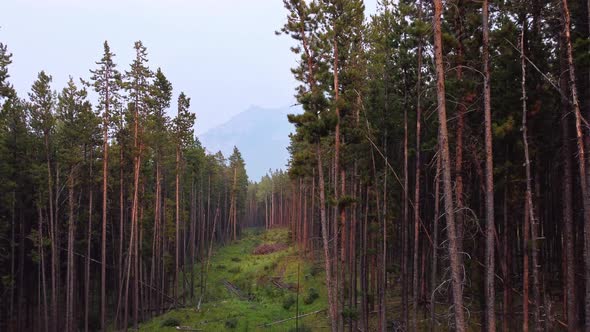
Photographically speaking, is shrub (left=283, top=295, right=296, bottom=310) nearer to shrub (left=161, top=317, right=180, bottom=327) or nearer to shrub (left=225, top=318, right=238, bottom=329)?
shrub (left=225, top=318, right=238, bottom=329)

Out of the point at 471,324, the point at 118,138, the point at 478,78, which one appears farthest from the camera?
the point at 118,138

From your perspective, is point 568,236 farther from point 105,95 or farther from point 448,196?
point 105,95

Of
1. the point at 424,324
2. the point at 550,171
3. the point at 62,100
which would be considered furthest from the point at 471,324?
the point at 62,100

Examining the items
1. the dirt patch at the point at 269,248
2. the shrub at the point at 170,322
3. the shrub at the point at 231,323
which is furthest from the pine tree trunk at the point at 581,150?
the dirt patch at the point at 269,248

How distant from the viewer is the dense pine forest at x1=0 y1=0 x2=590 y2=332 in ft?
47.1

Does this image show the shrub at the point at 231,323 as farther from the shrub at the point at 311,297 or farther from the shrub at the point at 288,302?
the shrub at the point at 311,297

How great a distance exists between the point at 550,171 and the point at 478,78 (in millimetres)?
9770

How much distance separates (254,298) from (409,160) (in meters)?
21.5

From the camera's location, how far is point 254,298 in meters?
39.6

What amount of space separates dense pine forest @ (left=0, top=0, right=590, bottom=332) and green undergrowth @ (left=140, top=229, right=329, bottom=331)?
1.68ft

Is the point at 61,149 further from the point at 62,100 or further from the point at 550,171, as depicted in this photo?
the point at 550,171

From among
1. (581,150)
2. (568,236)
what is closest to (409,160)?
(568,236)

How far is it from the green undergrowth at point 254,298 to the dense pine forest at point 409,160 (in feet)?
1.68

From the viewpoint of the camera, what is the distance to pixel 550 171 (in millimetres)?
22969
